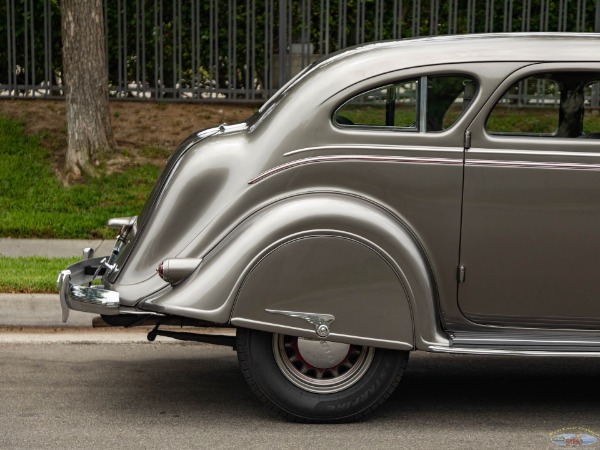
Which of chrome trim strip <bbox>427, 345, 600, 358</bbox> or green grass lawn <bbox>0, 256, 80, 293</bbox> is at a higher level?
chrome trim strip <bbox>427, 345, 600, 358</bbox>

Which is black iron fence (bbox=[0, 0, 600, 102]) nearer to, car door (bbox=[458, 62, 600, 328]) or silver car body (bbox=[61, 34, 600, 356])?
silver car body (bbox=[61, 34, 600, 356])

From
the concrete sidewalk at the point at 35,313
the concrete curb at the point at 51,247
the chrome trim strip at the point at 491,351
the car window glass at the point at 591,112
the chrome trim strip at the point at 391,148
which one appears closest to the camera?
the chrome trim strip at the point at 491,351

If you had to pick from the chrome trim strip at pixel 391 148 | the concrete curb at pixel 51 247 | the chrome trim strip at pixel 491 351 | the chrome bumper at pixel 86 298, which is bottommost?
the concrete curb at pixel 51 247

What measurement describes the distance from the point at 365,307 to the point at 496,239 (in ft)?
2.25

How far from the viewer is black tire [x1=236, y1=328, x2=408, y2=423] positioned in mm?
5395

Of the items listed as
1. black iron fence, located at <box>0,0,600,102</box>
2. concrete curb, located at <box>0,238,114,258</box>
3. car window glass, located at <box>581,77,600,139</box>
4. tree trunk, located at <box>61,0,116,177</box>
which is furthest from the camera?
black iron fence, located at <box>0,0,600,102</box>

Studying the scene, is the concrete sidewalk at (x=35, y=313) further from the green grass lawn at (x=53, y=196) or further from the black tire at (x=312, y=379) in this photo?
the green grass lawn at (x=53, y=196)

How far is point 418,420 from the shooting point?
556 cm

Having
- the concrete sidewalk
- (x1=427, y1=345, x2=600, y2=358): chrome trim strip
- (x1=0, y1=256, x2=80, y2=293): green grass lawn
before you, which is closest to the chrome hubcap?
(x1=427, y1=345, x2=600, y2=358): chrome trim strip

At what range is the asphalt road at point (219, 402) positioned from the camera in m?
A: 5.24

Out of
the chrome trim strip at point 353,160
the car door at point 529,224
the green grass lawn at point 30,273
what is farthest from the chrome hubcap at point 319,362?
the green grass lawn at point 30,273

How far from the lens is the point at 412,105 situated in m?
5.46

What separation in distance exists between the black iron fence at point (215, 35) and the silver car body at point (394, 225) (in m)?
7.94

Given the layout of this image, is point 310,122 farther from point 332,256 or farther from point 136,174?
point 136,174
